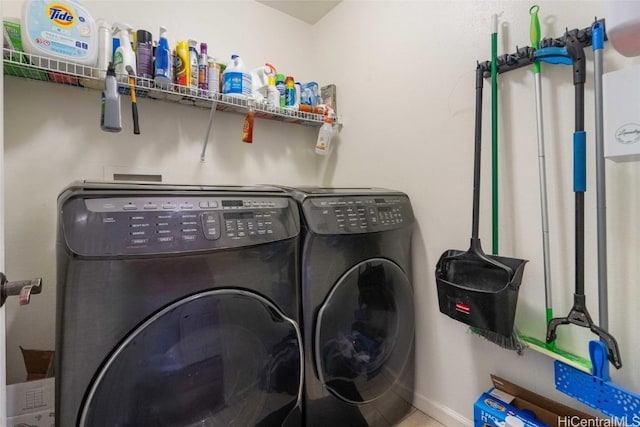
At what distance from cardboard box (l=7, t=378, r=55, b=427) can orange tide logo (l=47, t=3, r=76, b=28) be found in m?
1.26

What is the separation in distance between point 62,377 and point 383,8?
1997 millimetres

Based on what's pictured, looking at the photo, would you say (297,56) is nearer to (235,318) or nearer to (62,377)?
(235,318)

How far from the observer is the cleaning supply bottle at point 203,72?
1435mm

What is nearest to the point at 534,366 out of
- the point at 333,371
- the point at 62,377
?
the point at 333,371

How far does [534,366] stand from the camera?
3.80ft

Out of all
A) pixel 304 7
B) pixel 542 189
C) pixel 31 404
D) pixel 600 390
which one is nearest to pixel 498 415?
pixel 600 390

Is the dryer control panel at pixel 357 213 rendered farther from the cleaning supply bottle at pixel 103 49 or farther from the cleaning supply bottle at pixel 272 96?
the cleaning supply bottle at pixel 103 49

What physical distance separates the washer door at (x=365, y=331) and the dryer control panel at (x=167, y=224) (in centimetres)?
37

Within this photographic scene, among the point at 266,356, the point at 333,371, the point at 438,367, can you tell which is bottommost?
the point at 438,367

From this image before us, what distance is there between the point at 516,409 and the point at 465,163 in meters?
0.95

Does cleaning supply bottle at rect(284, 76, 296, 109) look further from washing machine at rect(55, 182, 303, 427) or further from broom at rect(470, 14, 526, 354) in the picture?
broom at rect(470, 14, 526, 354)

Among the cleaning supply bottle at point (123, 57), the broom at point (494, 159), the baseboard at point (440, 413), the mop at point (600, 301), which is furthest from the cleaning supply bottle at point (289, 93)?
the baseboard at point (440, 413)

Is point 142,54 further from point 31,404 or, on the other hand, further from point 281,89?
point 31,404

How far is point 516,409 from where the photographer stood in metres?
1.11
